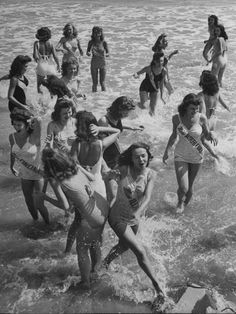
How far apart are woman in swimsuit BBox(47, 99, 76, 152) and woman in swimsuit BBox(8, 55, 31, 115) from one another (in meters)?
1.52

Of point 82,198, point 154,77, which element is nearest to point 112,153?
point 82,198

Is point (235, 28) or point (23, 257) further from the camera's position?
point (235, 28)

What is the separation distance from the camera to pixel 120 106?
199 inches

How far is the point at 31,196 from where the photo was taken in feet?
17.4

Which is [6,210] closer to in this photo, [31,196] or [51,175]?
[31,196]

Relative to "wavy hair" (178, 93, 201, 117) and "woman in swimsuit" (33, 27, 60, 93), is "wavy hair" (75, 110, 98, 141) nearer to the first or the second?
"wavy hair" (178, 93, 201, 117)

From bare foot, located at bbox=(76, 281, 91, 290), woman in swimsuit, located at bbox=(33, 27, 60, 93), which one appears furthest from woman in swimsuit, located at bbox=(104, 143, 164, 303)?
woman in swimsuit, located at bbox=(33, 27, 60, 93)

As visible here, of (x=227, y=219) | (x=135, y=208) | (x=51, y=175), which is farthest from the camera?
(x=227, y=219)

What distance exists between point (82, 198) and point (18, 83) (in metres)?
3.43

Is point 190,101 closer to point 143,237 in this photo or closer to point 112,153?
point 112,153

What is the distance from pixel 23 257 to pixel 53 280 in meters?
0.58

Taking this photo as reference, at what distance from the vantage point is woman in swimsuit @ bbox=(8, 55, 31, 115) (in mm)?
6547

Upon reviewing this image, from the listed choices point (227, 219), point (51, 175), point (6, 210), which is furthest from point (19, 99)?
point (227, 219)

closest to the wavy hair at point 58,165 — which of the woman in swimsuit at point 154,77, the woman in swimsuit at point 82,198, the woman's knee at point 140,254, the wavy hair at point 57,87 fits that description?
the woman in swimsuit at point 82,198
